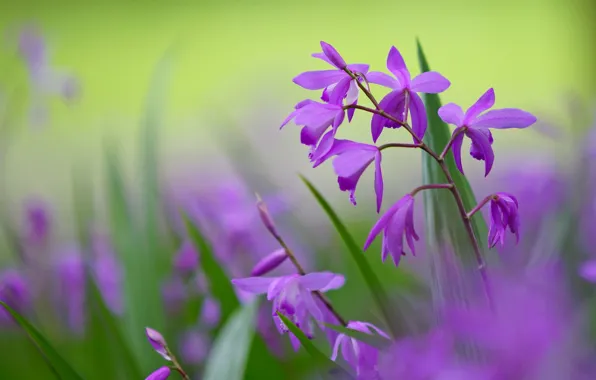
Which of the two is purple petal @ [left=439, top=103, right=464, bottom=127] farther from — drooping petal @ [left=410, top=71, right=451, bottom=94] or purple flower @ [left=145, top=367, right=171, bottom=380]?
purple flower @ [left=145, top=367, right=171, bottom=380]

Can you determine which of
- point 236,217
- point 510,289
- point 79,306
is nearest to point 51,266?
point 79,306

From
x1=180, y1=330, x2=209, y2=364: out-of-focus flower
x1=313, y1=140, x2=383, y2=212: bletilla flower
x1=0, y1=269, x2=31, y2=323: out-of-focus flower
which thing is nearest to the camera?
x1=313, y1=140, x2=383, y2=212: bletilla flower

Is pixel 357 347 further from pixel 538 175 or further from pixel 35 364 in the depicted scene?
pixel 538 175

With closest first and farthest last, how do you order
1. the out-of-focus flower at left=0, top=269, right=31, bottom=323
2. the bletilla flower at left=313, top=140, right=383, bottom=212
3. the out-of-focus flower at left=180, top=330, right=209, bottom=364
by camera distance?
the bletilla flower at left=313, top=140, right=383, bottom=212 < the out-of-focus flower at left=0, top=269, right=31, bottom=323 < the out-of-focus flower at left=180, top=330, right=209, bottom=364

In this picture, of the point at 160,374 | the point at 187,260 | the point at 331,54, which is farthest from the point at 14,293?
the point at 331,54

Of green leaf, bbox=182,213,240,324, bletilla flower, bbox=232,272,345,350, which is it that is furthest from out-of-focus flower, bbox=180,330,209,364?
bletilla flower, bbox=232,272,345,350

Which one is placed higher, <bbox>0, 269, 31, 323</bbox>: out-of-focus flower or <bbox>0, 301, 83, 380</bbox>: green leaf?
<bbox>0, 269, 31, 323</bbox>: out-of-focus flower

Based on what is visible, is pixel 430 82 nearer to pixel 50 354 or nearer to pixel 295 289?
pixel 295 289
